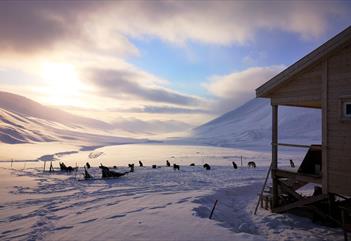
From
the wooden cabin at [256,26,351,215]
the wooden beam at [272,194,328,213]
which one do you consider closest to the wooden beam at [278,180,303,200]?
the wooden cabin at [256,26,351,215]

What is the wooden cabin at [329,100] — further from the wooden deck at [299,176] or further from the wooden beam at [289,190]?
the wooden beam at [289,190]

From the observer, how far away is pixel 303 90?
1352 cm

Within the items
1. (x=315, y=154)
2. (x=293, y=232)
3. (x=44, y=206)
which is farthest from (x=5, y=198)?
(x=315, y=154)

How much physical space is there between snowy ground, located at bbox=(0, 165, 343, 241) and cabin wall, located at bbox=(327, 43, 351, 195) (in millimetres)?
1966

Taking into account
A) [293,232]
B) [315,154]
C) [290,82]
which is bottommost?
[293,232]

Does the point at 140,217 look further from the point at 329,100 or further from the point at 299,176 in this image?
the point at 329,100

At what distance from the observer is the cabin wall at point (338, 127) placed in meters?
11.7

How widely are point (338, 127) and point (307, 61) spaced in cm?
273

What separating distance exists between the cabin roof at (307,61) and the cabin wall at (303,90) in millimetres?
224

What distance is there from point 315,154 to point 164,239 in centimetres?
758

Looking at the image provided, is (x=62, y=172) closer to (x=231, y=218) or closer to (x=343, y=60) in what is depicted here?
(x=231, y=218)

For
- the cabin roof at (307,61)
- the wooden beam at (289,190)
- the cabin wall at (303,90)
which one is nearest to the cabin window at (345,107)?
the cabin wall at (303,90)

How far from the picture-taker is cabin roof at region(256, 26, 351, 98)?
11.8 m

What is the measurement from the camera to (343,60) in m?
12.0
